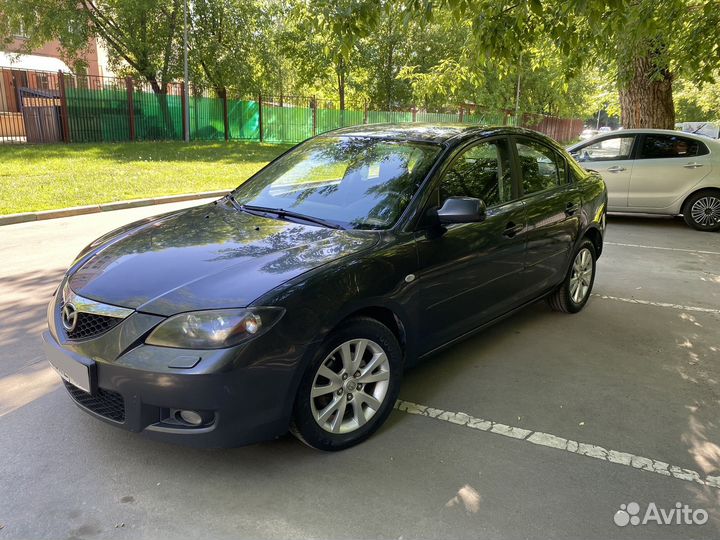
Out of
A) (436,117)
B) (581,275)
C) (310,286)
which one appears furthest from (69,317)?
(436,117)

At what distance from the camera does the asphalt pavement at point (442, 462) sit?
2471 mm

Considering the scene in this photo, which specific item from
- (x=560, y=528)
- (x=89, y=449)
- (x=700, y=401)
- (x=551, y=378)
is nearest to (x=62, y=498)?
(x=89, y=449)

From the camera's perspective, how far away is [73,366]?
8.71 ft

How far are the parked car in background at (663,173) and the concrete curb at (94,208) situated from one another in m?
7.84

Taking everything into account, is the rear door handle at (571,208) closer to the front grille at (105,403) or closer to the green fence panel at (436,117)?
the front grille at (105,403)

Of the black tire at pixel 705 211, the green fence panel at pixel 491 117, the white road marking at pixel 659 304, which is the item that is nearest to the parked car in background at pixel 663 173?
the black tire at pixel 705 211

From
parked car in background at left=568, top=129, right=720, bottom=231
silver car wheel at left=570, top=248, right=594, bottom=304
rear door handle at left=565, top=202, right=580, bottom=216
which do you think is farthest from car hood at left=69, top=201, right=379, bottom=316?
parked car in background at left=568, top=129, right=720, bottom=231

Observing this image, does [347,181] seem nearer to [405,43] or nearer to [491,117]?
[405,43]

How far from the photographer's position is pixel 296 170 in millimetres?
4113

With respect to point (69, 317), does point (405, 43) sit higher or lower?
higher

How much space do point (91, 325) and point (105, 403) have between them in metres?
0.38

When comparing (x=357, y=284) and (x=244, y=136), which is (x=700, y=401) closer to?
(x=357, y=284)

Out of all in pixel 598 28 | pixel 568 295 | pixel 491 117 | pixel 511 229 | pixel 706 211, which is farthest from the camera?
pixel 491 117

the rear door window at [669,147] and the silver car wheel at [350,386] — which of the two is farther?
the rear door window at [669,147]
